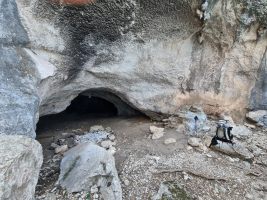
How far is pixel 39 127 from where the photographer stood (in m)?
3.79

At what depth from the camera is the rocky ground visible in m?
2.64

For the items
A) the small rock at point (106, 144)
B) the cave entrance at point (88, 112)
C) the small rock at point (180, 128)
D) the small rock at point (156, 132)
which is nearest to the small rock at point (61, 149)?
the small rock at point (106, 144)

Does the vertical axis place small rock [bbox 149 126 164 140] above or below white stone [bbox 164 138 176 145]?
above

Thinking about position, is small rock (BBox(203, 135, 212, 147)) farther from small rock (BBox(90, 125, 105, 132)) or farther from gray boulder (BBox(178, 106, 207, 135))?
small rock (BBox(90, 125, 105, 132))

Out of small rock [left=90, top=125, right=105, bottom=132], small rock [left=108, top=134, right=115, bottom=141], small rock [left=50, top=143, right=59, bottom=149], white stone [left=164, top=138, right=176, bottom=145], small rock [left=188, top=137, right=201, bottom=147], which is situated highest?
small rock [left=188, top=137, right=201, bottom=147]

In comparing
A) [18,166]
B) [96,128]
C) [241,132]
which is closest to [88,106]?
[96,128]

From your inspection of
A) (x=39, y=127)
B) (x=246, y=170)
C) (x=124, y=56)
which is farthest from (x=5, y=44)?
(x=246, y=170)

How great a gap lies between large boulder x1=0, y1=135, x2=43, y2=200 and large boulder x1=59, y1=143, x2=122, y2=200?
1.42 feet

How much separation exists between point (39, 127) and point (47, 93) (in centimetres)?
96

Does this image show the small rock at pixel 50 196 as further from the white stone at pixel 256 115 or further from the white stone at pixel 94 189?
the white stone at pixel 256 115

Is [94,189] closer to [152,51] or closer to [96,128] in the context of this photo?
[96,128]

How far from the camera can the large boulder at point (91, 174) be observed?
2.46 m

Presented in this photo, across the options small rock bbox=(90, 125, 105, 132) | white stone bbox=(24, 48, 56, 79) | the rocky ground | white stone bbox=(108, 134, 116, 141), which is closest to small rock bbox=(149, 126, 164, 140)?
the rocky ground

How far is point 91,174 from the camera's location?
2479mm
